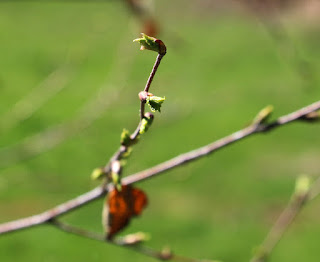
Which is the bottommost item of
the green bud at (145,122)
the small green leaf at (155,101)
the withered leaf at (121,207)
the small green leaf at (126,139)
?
the withered leaf at (121,207)

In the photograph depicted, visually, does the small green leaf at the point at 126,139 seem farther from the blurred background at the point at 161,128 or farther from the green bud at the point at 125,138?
the blurred background at the point at 161,128

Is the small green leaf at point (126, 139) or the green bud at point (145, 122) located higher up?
the green bud at point (145, 122)

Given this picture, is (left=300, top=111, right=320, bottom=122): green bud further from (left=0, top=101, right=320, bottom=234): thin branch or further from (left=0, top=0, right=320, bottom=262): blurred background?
(left=0, top=0, right=320, bottom=262): blurred background

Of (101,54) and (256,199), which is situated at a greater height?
(101,54)

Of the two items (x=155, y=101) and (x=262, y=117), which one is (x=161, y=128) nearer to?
(x=262, y=117)

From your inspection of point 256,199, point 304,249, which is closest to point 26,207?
point 256,199

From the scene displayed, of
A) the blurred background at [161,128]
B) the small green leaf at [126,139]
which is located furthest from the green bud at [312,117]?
the blurred background at [161,128]

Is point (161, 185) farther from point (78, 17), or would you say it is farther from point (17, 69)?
point (78, 17)

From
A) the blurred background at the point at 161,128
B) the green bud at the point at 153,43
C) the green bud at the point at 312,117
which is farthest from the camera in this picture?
the blurred background at the point at 161,128

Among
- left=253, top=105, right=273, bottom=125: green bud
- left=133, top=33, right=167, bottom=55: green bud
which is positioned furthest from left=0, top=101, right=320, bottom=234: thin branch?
left=133, top=33, right=167, bottom=55: green bud
